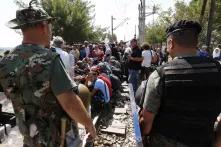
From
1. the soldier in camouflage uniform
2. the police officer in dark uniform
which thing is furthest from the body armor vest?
the soldier in camouflage uniform

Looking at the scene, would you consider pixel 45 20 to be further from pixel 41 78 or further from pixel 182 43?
pixel 182 43

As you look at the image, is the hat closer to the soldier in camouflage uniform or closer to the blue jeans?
the soldier in camouflage uniform

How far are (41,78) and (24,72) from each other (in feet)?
0.50

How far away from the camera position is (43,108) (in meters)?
2.87

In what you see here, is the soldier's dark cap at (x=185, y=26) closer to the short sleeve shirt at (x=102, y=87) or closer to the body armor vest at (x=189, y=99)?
the body armor vest at (x=189, y=99)

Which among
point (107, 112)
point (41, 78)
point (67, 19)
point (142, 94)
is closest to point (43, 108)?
point (41, 78)

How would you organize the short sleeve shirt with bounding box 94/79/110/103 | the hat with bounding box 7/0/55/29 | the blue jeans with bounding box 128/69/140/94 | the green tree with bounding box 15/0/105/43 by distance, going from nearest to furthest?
the hat with bounding box 7/0/55/29, the short sleeve shirt with bounding box 94/79/110/103, the blue jeans with bounding box 128/69/140/94, the green tree with bounding box 15/0/105/43

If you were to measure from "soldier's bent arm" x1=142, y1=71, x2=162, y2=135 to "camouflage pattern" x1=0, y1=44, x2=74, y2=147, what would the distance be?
620 mm

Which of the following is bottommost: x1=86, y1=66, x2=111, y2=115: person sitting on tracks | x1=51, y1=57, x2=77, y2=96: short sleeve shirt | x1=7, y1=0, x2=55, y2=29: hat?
x1=86, y1=66, x2=111, y2=115: person sitting on tracks

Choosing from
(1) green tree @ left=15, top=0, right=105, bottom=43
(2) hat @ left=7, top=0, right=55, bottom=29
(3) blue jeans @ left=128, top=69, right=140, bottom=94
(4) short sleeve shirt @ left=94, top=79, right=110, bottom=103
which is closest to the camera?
(2) hat @ left=7, top=0, right=55, bottom=29

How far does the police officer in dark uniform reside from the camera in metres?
2.79

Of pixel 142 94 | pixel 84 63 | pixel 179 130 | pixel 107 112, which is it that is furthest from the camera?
pixel 84 63

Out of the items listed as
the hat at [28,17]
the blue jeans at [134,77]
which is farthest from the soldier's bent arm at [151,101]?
the blue jeans at [134,77]

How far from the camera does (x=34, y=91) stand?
9.39ft
